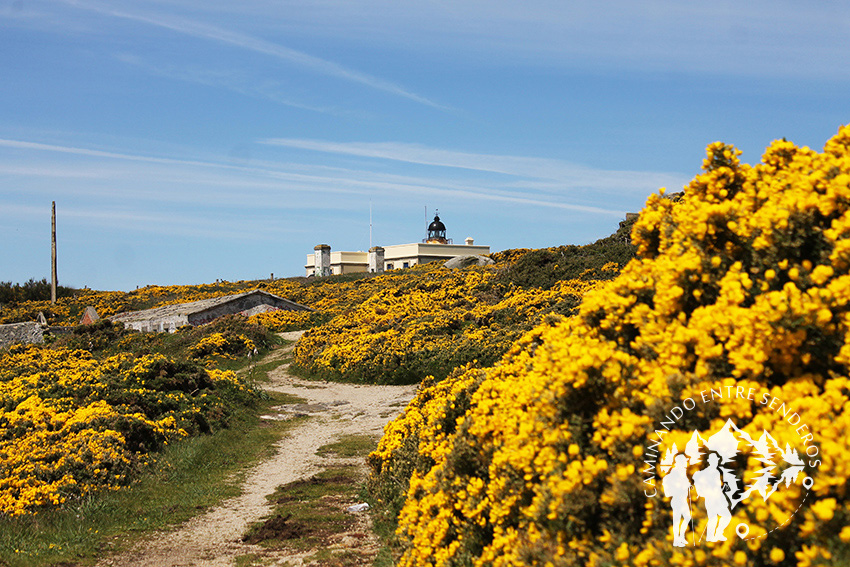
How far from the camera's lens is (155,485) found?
416 inches

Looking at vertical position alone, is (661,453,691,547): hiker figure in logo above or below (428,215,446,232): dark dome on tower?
below

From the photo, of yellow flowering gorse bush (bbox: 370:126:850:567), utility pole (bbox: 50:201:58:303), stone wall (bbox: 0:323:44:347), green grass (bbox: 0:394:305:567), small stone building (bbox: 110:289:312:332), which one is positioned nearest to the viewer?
yellow flowering gorse bush (bbox: 370:126:850:567)

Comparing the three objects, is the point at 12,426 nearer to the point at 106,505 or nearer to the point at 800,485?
the point at 106,505

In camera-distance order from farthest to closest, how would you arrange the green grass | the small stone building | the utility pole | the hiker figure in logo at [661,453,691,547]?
the utility pole, the small stone building, the green grass, the hiker figure in logo at [661,453,691,547]

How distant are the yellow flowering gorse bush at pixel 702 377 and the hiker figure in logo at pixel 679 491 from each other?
0.14 ft

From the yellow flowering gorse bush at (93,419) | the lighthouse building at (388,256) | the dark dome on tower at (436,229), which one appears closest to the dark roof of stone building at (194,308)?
the yellow flowering gorse bush at (93,419)

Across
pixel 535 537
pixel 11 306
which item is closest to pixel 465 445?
pixel 535 537

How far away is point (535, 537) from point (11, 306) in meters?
58.0

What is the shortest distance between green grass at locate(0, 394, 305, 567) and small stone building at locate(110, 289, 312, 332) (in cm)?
2125

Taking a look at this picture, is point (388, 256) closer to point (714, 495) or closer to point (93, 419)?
point (93, 419)

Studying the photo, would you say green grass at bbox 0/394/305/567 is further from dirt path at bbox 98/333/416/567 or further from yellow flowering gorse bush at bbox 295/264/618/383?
yellow flowering gorse bush at bbox 295/264/618/383

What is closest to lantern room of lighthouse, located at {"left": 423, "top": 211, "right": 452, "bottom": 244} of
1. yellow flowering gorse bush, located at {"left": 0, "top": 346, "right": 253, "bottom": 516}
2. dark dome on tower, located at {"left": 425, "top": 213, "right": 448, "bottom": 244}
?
dark dome on tower, located at {"left": 425, "top": 213, "right": 448, "bottom": 244}

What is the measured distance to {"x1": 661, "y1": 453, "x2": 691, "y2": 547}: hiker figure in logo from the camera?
3170 mm

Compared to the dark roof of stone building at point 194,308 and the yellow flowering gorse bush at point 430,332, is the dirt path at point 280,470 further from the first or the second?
the dark roof of stone building at point 194,308
